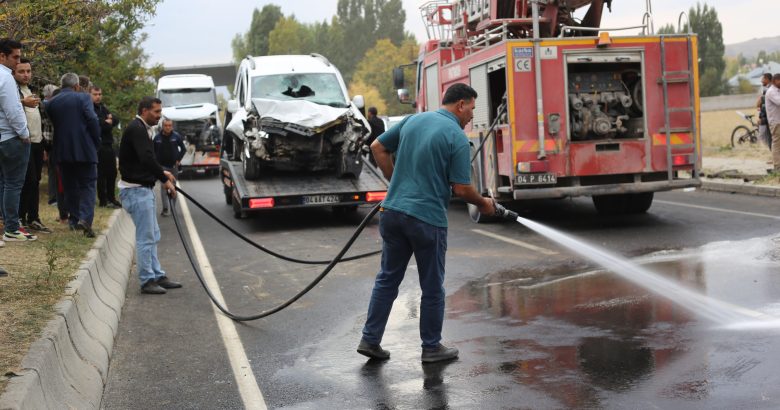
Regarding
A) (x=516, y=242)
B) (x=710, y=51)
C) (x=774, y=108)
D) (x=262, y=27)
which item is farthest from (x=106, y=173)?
(x=710, y=51)

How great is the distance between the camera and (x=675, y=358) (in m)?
6.05

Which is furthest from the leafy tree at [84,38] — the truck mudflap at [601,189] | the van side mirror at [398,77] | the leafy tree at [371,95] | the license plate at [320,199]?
the leafy tree at [371,95]

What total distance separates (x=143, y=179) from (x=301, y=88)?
742 centimetres

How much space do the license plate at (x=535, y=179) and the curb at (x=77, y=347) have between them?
5497 millimetres

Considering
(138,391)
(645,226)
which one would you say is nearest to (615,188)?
(645,226)

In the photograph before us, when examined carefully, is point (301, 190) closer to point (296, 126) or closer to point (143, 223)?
point (296, 126)

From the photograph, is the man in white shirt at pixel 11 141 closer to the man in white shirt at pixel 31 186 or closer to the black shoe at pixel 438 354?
the man in white shirt at pixel 31 186

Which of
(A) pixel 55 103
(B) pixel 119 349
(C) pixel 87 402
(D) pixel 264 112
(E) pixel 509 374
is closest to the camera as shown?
(C) pixel 87 402

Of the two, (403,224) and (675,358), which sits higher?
(403,224)

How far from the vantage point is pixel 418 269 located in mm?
6477

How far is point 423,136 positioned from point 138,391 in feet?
8.13

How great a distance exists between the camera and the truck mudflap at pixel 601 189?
1293 cm

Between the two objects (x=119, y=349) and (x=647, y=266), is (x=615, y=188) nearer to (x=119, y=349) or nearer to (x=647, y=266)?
(x=647, y=266)

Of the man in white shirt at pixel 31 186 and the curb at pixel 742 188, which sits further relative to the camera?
the curb at pixel 742 188
